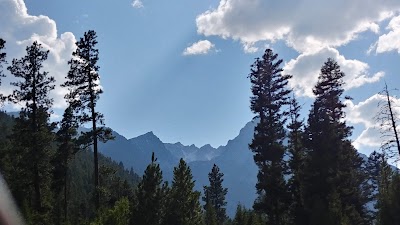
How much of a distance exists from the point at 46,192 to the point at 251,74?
20.2 m

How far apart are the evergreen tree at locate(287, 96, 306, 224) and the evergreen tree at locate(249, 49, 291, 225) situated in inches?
33.6

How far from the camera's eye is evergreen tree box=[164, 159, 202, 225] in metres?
28.3

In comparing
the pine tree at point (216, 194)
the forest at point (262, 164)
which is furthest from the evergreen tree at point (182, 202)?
the pine tree at point (216, 194)

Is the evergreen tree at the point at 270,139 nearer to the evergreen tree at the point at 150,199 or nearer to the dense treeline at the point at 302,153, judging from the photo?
the dense treeline at the point at 302,153

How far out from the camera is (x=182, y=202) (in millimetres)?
29500

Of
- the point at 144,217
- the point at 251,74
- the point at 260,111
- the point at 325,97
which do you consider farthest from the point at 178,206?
the point at 325,97

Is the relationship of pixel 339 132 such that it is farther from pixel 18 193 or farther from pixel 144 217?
pixel 18 193

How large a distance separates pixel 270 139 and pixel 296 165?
333 cm

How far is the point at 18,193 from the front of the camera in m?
26.5

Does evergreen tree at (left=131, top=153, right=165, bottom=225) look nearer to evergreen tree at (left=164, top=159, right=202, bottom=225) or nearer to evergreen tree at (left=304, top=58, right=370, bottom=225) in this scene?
evergreen tree at (left=164, top=159, right=202, bottom=225)

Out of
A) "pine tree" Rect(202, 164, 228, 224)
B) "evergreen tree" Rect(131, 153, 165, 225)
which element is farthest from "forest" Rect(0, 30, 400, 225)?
"pine tree" Rect(202, 164, 228, 224)

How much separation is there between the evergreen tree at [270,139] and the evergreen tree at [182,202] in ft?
15.3

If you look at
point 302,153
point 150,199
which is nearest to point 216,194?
point 302,153

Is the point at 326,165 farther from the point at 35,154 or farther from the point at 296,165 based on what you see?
the point at 35,154
